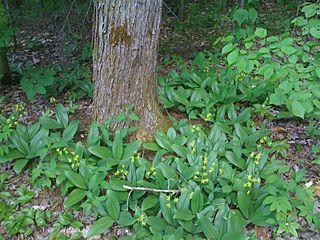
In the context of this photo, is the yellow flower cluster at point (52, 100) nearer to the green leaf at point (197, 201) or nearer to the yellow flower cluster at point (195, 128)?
the yellow flower cluster at point (195, 128)


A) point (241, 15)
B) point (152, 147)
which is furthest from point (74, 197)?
point (241, 15)

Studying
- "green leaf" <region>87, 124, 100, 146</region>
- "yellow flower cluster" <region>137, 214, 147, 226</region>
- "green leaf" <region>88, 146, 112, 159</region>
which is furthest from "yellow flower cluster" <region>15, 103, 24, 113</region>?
"yellow flower cluster" <region>137, 214, 147, 226</region>

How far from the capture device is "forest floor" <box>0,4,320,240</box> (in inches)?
117

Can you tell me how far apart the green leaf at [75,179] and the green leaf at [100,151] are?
266mm

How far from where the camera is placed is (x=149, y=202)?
9.31ft

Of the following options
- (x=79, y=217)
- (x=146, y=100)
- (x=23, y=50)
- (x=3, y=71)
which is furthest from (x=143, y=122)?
(x=23, y=50)

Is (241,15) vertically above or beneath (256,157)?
above

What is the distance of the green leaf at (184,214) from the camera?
264 cm

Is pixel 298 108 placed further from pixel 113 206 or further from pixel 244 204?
pixel 113 206

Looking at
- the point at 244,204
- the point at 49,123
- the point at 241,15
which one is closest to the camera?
the point at 244,204

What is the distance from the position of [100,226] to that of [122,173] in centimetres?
50

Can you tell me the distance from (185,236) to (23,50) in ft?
14.3

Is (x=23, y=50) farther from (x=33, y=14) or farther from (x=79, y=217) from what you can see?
(x=79, y=217)

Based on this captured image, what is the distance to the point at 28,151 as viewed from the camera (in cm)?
334
